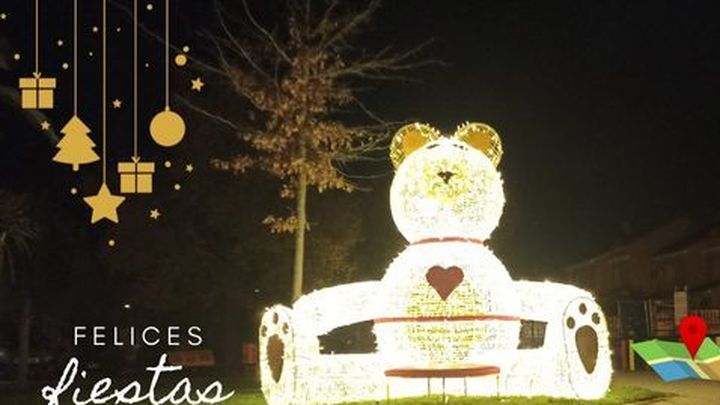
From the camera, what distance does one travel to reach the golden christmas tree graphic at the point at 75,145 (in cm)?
1552

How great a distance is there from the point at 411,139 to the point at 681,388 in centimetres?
757

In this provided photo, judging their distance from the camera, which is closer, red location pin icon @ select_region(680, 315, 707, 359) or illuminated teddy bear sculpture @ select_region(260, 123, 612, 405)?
illuminated teddy bear sculpture @ select_region(260, 123, 612, 405)

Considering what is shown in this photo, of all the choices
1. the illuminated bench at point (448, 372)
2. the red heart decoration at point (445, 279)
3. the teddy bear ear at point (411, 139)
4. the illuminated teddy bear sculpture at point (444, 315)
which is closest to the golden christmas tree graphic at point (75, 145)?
the illuminated teddy bear sculpture at point (444, 315)

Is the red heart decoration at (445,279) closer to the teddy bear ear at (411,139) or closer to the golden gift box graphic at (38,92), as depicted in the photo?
the teddy bear ear at (411,139)

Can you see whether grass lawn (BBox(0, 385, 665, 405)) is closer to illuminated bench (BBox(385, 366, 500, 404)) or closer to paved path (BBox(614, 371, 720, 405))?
paved path (BBox(614, 371, 720, 405))

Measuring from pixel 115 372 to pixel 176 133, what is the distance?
2445cm

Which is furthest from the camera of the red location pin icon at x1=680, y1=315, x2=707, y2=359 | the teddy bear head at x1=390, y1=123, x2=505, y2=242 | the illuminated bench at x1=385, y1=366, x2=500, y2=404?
the red location pin icon at x1=680, y1=315, x2=707, y2=359

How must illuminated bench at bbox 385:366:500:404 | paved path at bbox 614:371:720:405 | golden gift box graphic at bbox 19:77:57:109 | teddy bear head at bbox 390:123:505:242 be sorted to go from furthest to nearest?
paved path at bbox 614:371:720:405 < teddy bear head at bbox 390:123:505:242 < illuminated bench at bbox 385:366:500:404 < golden gift box graphic at bbox 19:77:57:109

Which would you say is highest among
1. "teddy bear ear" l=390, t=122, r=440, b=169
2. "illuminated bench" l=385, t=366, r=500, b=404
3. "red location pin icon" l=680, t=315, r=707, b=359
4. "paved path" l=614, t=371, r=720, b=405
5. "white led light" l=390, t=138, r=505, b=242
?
"teddy bear ear" l=390, t=122, r=440, b=169

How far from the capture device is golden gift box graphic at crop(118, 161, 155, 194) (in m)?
15.9

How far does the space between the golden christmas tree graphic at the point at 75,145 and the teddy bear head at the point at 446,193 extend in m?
4.36

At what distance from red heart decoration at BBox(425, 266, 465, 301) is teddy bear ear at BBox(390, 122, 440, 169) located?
2.14 m

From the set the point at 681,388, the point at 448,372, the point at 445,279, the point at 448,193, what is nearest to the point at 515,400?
the point at 448,372

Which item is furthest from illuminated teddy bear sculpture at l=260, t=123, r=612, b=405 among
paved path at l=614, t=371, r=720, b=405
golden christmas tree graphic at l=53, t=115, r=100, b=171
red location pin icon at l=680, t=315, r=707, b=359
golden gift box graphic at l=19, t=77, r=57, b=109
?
red location pin icon at l=680, t=315, r=707, b=359
